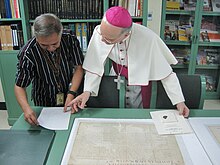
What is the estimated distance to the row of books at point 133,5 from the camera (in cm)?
258

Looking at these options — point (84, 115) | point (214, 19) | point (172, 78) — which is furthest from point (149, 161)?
point (214, 19)

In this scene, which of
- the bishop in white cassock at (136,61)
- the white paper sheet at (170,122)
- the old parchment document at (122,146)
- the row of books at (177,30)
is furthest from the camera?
the row of books at (177,30)

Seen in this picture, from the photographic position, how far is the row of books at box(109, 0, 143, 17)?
258 cm

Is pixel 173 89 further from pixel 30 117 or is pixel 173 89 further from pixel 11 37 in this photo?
pixel 11 37

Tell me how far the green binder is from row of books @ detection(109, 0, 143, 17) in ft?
5.72

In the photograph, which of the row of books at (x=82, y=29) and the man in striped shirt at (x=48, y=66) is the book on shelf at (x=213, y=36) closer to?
the row of books at (x=82, y=29)

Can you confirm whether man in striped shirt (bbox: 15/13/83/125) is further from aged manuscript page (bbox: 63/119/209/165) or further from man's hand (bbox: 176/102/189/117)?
man's hand (bbox: 176/102/189/117)

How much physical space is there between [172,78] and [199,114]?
11.1 inches

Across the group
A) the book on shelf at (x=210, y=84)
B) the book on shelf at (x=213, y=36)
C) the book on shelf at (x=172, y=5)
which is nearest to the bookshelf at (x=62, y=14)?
the book on shelf at (x=172, y=5)

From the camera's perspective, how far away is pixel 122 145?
122 cm

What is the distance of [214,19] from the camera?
3393 millimetres

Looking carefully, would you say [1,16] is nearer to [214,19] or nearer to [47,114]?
[47,114]

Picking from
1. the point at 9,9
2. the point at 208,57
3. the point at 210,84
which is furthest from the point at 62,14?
the point at 210,84

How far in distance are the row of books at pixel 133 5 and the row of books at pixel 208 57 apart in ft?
4.51
